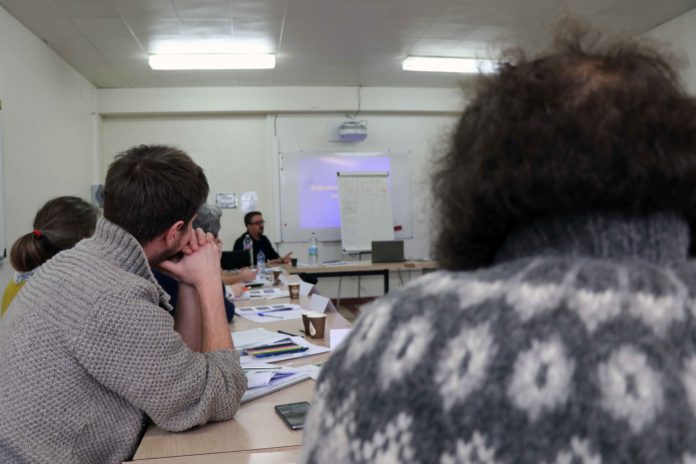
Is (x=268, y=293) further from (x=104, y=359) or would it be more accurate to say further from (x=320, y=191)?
(x=320, y=191)

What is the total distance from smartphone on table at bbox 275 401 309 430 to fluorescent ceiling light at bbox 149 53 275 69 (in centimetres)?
480

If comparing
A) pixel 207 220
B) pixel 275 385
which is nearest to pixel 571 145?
pixel 275 385

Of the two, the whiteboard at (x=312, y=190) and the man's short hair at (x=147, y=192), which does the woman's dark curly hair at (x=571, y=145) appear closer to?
the man's short hair at (x=147, y=192)

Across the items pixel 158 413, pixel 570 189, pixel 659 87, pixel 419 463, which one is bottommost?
pixel 158 413

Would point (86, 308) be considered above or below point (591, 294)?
below

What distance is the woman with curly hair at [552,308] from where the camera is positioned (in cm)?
47

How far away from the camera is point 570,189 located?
52 centimetres

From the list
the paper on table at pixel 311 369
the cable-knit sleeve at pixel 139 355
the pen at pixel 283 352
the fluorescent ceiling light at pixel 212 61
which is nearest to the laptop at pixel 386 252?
the fluorescent ceiling light at pixel 212 61

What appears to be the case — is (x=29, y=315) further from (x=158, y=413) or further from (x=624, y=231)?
(x=624, y=231)

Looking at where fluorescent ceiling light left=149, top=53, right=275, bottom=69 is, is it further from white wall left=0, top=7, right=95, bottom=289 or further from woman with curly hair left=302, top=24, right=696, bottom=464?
woman with curly hair left=302, top=24, right=696, bottom=464

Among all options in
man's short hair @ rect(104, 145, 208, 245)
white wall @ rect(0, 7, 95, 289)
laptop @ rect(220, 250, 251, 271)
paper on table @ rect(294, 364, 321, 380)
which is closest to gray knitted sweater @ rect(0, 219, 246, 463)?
man's short hair @ rect(104, 145, 208, 245)

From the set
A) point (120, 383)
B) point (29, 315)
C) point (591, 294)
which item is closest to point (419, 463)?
point (591, 294)

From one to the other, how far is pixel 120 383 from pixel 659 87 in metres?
1.08

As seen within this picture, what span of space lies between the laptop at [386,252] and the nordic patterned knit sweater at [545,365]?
5.51 meters
